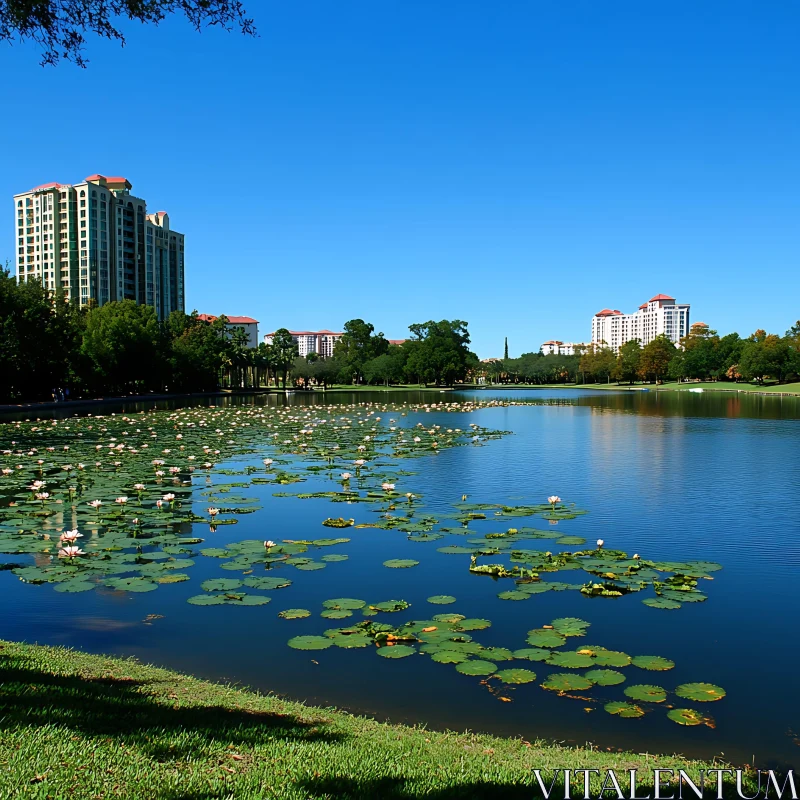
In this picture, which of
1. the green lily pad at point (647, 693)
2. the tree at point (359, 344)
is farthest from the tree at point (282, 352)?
the green lily pad at point (647, 693)

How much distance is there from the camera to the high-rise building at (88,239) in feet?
361

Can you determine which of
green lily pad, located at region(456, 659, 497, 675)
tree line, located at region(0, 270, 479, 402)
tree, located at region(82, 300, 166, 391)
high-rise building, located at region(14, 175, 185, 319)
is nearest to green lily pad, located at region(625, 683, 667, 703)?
green lily pad, located at region(456, 659, 497, 675)

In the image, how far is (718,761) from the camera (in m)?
4.89

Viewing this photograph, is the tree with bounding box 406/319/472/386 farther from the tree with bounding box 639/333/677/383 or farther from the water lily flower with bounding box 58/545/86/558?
the water lily flower with bounding box 58/545/86/558

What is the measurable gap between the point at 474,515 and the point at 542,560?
316 centimetres

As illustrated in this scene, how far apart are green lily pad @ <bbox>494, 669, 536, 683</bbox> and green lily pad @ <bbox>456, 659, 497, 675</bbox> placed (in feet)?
0.27

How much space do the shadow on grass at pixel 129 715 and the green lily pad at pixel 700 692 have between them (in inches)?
121

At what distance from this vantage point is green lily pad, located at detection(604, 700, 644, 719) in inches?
218

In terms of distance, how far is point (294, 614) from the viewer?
7.80 metres

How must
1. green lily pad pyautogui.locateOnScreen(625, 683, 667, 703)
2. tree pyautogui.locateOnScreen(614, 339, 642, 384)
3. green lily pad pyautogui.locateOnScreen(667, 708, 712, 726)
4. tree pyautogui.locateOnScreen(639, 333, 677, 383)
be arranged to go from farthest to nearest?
tree pyautogui.locateOnScreen(614, 339, 642, 384), tree pyautogui.locateOnScreen(639, 333, 677, 383), green lily pad pyautogui.locateOnScreen(625, 683, 667, 703), green lily pad pyautogui.locateOnScreen(667, 708, 712, 726)

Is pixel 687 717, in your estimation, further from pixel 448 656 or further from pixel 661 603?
pixel 661 603

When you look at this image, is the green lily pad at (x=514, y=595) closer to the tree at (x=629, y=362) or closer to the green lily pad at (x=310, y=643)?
the green lily pad at (x=310, y=643)

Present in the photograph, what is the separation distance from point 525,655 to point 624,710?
120 cm

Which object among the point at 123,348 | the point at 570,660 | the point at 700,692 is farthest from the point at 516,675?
the point at 123,348
